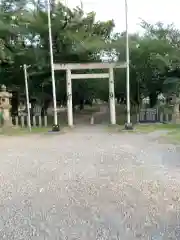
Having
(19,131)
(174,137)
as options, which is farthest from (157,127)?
(19,131)

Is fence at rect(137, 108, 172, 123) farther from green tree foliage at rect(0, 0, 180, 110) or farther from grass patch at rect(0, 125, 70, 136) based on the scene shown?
grass patch at rect(0, 125, 70, 136)

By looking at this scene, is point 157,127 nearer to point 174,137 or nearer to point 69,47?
point 174,137

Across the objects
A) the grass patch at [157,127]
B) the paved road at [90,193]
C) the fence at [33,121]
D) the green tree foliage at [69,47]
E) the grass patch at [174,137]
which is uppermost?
the green tree foliage at [69,47]

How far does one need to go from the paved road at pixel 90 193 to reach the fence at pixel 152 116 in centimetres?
774

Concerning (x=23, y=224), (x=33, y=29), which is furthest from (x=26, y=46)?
(x=23, y=224)

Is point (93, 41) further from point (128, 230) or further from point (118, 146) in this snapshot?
point (128, 230)

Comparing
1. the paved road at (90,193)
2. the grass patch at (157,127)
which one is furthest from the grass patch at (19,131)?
the paved road at (90,193)

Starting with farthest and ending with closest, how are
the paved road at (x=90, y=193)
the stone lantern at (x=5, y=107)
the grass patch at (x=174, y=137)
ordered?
the stone lantern at (x=5, y=107) < the grass patch at (x=174, y=137) < the paved road at (x=90, y=193)

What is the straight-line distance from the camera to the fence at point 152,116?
57.6ft

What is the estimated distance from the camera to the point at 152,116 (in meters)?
18.1

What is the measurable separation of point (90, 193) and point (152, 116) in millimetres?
13030

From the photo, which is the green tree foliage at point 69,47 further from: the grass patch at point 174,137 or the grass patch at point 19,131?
the grass patch at point 174,137

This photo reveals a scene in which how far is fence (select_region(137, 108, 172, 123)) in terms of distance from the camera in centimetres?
1756

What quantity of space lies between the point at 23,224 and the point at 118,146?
20.8 ft
